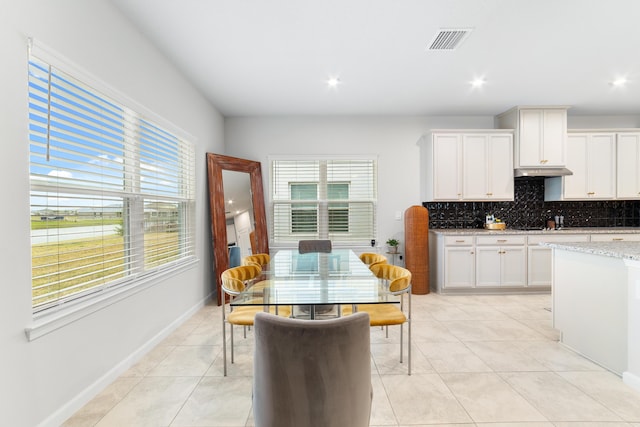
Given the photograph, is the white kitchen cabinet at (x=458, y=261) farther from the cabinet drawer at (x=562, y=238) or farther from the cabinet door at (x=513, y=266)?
the cabinet drawer at (x=562, y=238)

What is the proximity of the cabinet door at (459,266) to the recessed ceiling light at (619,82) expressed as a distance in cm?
271

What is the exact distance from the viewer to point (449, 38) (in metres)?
2.81

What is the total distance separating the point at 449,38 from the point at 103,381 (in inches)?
158

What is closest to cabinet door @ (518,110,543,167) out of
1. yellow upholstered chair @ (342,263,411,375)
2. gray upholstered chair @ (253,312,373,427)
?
yellow upholstered chair @ (342,263,411,375)

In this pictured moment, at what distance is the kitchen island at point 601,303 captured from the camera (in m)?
2.23

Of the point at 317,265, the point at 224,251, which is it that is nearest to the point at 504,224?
the point at 317,265

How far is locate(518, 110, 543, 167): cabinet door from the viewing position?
471 centimetres

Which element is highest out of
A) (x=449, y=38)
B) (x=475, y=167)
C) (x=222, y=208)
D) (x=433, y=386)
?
(x=449, y=38)

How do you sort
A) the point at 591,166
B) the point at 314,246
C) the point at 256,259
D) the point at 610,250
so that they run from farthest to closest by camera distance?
1. the point at 591,166
2. the point at 314,246
3. the point at 256,259
4. the point at 610,250

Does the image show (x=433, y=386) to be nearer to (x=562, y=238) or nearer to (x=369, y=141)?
(x=562, y=238)

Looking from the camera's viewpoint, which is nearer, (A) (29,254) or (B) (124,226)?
(A) (29,254)

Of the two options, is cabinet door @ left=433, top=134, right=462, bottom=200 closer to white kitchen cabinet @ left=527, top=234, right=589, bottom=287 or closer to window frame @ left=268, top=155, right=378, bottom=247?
window frame @ left=268, top=155, right=378, bottom=247

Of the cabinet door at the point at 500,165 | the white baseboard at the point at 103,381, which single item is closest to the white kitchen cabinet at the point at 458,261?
the cabinet door at the point at 500,165

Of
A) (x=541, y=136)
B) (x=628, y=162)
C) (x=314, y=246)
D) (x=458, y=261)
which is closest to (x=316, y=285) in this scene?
(x=314, y=246)
